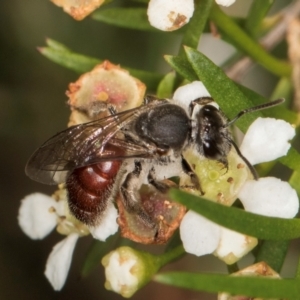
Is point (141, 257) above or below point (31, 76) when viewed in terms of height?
above

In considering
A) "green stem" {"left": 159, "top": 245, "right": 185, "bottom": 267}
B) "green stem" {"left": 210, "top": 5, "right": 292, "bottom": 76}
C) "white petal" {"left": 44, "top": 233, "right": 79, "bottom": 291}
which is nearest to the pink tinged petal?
"green stem" {"left": 210, "top": 5, "right": 292, "bottom": 76}

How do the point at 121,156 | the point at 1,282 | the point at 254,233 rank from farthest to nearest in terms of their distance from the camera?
1. the point at 1,282
2. the point at 121,156
3. the point at 254,233

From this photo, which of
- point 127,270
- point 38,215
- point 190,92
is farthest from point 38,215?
point 190,92

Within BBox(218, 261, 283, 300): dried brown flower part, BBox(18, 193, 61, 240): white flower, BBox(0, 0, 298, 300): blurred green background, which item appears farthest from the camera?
BBox(0, 0, 298, 300): blurred green background

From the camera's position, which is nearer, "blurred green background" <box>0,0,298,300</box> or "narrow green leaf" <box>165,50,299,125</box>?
"narrow green leaf" <box>165,50,299,125</box>

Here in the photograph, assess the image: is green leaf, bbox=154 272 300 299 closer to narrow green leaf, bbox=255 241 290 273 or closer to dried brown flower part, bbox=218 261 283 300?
dried brown flower part, bbox=218 261 283 300

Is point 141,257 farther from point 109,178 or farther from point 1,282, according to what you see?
point 1,282

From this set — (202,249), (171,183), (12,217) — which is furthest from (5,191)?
(202,249)
